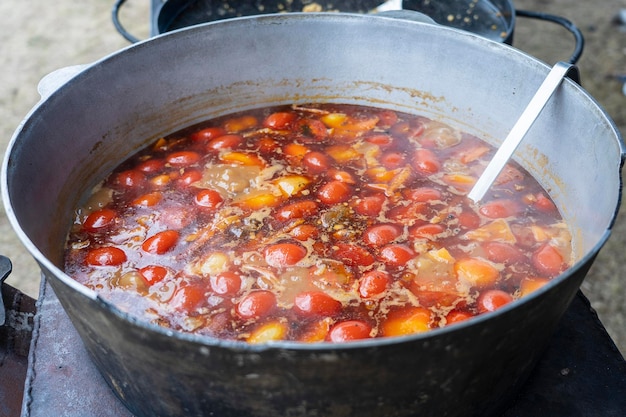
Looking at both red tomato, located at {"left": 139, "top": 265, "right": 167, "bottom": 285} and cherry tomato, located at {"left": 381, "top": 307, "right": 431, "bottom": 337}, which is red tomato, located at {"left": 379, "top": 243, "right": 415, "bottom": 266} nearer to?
cherry tomato, located at {"left": 381, "top": 307, "right": 431, "bottom": 337}

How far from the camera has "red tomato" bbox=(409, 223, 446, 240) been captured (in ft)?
6.15

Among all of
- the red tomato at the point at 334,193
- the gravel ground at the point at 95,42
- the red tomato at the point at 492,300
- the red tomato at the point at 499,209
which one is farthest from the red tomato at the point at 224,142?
the gravel ground at the point at 95,42

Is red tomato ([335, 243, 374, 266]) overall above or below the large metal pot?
below

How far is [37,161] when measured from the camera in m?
1.76

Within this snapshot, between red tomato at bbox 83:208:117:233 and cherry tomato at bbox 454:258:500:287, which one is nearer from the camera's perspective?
cherry tomato at bbox 454:258:500:287

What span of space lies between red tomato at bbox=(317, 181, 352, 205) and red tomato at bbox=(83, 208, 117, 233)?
69 cm

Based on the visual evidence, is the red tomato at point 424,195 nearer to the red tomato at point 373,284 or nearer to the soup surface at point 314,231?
the soup surface at point 314,231

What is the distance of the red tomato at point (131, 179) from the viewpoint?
2.14 metres

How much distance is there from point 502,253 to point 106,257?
118cm

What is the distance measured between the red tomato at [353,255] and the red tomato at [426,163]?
49 centimetres

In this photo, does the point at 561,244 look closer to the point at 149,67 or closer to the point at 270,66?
the point at 270,66

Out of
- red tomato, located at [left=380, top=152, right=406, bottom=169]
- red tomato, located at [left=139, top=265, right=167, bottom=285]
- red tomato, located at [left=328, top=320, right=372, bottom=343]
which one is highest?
red tomato, located at [left=328, top=320, right=372, bottom=343]

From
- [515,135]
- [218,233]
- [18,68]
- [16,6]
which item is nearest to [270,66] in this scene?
[218,233]

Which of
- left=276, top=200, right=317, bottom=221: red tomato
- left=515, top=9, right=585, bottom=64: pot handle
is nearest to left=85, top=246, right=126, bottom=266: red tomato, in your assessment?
left=276, top=200, right=317, bottom=221: red tomato
